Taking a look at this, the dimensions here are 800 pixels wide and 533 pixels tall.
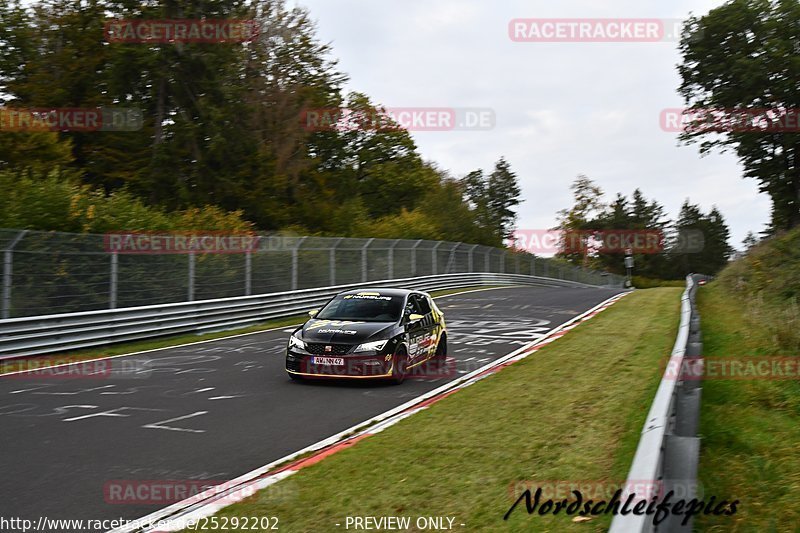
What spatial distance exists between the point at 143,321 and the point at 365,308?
23.9 feet

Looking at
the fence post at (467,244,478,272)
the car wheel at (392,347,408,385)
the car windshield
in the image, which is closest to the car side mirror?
the car windshield

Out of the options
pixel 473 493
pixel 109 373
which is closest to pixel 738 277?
pixel 109 373

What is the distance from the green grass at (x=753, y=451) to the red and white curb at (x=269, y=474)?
338cm

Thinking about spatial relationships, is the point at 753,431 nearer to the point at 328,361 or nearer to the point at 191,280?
the point at 328,361

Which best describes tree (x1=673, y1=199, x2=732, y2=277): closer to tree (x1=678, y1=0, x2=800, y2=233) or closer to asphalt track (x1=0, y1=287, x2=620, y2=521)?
tree (x1=678, y1=0, x2=800, y2=233)

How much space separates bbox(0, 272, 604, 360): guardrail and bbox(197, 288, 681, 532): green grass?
9.08 m

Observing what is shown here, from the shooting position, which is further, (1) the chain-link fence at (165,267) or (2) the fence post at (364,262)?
(2) the fence post at (364,262)

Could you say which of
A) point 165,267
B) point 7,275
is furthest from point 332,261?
point 7,275

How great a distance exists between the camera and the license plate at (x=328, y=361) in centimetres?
1127

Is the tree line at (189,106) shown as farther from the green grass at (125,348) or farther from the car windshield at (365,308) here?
the car windshield at (365,308)

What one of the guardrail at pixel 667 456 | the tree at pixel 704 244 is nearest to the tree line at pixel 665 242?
the tree at pixel 704 244

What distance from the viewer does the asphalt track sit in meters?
6.27

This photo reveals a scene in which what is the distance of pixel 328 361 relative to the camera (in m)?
11.3

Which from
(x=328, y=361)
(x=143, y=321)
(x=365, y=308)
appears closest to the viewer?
(x=328, y=361)
